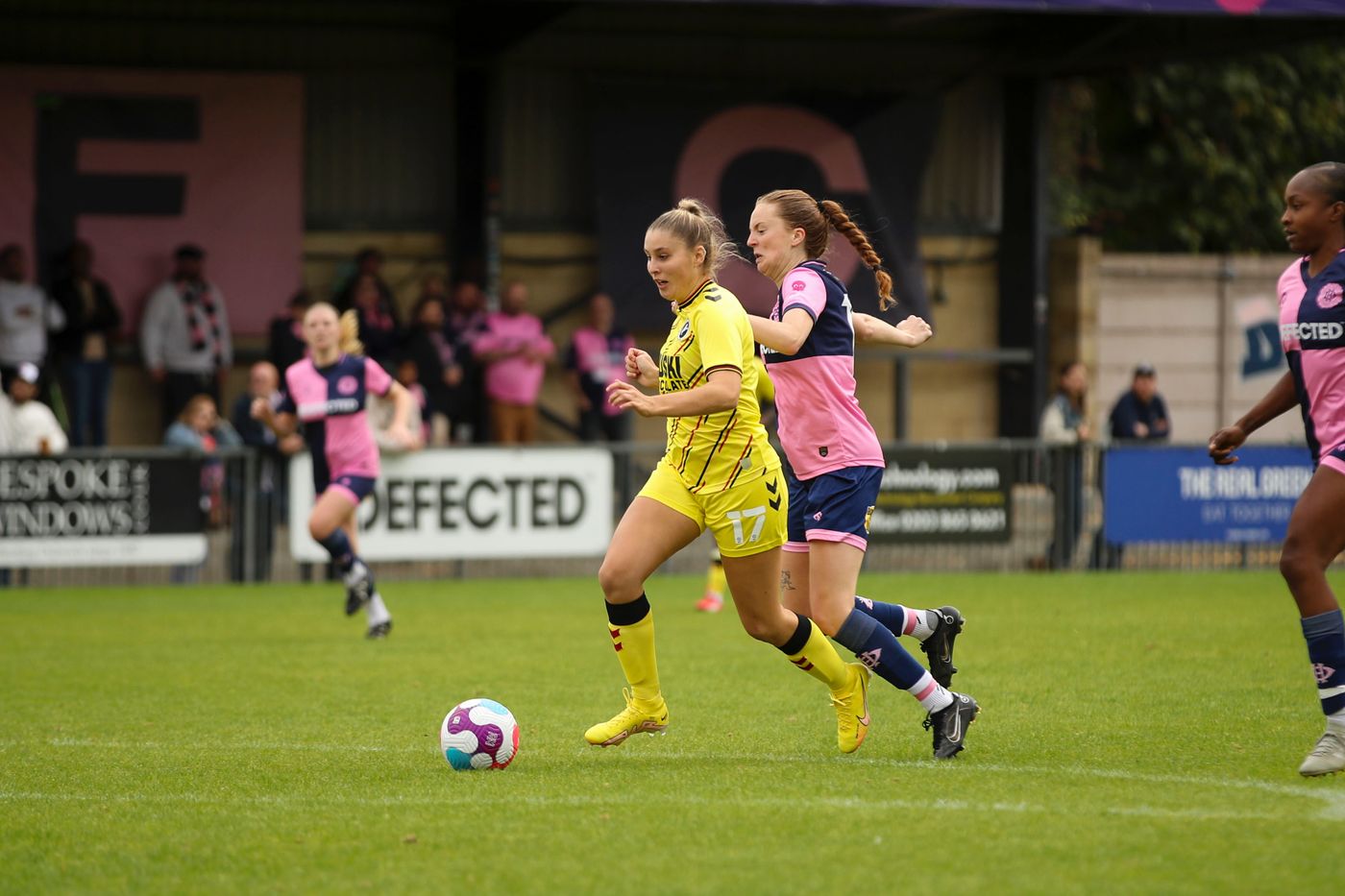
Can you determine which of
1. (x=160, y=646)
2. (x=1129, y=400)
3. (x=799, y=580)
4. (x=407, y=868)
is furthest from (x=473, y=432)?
(x=407, y=868)

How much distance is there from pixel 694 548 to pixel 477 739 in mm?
11518

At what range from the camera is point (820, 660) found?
24.2 ft

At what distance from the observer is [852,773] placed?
6.96 m

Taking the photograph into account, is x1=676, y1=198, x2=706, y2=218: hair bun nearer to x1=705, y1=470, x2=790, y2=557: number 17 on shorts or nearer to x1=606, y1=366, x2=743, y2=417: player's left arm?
x1=606, y1=366, x2=743, y2=417: player's left arm

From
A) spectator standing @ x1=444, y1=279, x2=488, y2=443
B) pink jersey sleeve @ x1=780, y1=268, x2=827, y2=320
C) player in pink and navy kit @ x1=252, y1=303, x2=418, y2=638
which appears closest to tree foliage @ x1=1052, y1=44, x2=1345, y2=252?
spectator standing @ x1=444, y1=279, x2=488, y2=443

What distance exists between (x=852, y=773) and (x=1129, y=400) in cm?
1338

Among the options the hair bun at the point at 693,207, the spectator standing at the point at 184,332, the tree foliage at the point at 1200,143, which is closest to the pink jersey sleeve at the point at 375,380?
the hair bun at the point at 693,207

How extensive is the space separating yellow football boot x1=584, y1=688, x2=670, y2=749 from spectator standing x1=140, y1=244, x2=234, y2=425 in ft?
43.6

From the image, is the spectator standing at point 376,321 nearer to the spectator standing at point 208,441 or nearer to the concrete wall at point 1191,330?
the spectator standing at point 208,441

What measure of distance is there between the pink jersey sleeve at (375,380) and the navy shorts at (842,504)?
6.24 m

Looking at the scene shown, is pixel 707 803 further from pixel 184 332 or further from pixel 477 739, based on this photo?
pixel 184 332

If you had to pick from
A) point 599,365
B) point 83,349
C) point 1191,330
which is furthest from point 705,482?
point 1191,330

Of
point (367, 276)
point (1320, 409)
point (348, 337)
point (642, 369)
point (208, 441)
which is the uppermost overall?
point (367, 276)

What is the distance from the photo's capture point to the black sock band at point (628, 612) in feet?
24.2
